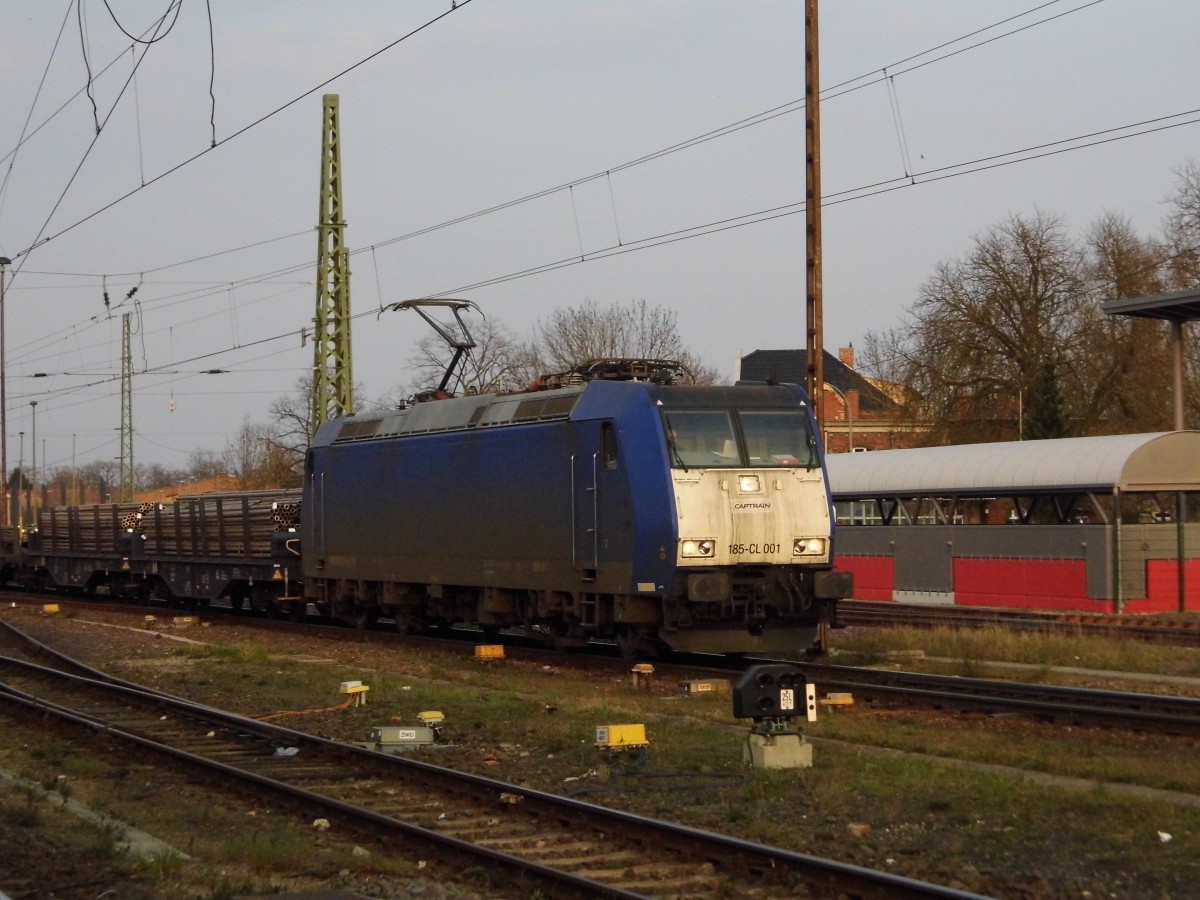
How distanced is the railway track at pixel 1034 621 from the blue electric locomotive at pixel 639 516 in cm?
572

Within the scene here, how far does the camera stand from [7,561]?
42812 mm

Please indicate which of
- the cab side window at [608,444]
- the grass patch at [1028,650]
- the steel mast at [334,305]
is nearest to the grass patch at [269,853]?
the cab side window at [608,444]

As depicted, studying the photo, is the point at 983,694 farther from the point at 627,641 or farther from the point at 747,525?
the point at 627,641

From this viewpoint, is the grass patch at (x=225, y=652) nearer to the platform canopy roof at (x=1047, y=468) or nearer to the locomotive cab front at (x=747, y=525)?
the locomotive cab front at (x=747, y=525)

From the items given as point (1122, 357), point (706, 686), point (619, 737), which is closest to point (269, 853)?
point (619, 737)

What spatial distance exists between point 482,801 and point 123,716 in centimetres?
657

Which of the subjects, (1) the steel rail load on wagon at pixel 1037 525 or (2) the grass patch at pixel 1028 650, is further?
(1) the steel rail load on wagon at pixel 1037 525

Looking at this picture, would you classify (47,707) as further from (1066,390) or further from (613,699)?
(1066,390)

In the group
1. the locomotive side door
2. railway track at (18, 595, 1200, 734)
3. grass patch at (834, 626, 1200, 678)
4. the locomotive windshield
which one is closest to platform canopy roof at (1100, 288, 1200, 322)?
grass patch at (834, 626, 1200, 678)

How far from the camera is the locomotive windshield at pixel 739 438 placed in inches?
656

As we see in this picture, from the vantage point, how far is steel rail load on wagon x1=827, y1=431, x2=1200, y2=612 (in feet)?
89.7

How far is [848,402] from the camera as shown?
63.9 metres

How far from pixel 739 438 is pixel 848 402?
47.9 meters

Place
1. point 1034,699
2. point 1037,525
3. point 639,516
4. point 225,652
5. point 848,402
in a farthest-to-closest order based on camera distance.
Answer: point 848,402 → point 1037,525 → point 225,652 → point 639,516 → point 1034,699
